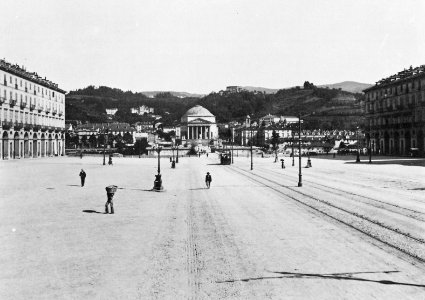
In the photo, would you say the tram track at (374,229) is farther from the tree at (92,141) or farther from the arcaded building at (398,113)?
the tree at (92,141)

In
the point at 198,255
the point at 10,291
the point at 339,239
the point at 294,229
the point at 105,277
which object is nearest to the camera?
the point at 10,291

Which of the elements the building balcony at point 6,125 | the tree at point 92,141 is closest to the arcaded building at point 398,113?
the building balcony at point 6,125

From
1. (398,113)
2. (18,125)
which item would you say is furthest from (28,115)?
(398,113)

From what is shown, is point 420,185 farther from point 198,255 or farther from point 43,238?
point 43,238

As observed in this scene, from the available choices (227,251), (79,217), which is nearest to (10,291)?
(227,251)

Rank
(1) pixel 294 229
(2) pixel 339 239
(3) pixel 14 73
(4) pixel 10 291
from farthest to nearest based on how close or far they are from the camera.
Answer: (3) pixel 14 73 → (1) pixel 294 229 → (2) pixel 339 239 → (4) pixel 10 291

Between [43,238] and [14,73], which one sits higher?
[14,73]
